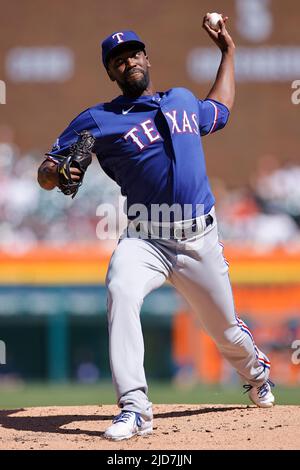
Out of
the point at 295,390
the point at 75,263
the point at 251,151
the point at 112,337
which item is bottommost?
the point at 295,390

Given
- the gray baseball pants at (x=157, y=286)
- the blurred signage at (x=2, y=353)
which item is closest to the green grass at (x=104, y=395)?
the blurred signage at (x=2, y=353)

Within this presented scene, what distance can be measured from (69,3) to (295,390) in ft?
20.8

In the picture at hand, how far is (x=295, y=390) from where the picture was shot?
7695mm

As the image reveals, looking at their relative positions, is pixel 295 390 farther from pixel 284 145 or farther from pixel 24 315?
pixel 284 145

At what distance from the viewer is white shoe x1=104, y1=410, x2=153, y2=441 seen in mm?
3766

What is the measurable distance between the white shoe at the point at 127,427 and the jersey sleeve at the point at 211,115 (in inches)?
51.9

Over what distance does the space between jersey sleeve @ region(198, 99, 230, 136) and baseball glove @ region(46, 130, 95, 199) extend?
1.87ft

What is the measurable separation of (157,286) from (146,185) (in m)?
0.44

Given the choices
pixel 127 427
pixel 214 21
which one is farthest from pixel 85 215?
pixel 127 427

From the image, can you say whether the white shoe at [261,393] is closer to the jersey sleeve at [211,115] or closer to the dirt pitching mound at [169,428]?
the dirt pitching mound at [169,428]

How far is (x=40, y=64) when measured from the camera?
38.3ft

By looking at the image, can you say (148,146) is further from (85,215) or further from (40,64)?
(40,64)
